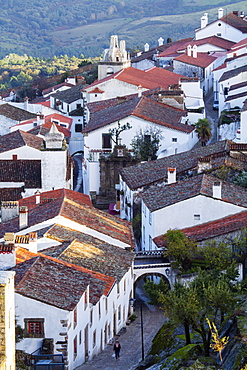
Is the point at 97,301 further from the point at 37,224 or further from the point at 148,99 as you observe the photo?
the point at 148,99

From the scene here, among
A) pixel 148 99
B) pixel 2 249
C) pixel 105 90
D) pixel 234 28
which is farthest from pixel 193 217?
pixel 234 28

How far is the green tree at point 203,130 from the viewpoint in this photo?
74000 millimetres

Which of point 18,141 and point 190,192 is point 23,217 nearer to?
point 190,192

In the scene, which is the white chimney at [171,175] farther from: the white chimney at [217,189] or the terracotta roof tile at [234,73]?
the terracotta roof tile at [234,73]

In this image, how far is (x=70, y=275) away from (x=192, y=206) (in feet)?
43.7

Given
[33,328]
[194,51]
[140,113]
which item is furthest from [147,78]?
[33,328]

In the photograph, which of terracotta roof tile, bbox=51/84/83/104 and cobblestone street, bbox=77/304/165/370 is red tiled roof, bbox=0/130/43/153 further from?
cobblestone street, bbox=77/304/165/370

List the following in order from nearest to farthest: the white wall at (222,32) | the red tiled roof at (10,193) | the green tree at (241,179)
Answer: the green tree at (241,179), the red tiled roof at (10,193), the white wall at (222,32)

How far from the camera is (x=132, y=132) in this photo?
245ft

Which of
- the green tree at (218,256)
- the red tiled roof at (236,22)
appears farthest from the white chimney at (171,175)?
the red tiled roof at (236,22)

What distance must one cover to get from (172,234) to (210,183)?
19.0 ft

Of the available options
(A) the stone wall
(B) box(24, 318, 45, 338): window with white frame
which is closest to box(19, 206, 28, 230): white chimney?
(B) box(24, 318, 45, 338): window with white frame

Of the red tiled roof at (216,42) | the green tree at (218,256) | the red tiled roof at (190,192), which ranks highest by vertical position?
the red tiled roof at (216,42)

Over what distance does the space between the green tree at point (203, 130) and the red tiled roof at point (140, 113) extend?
606mm
